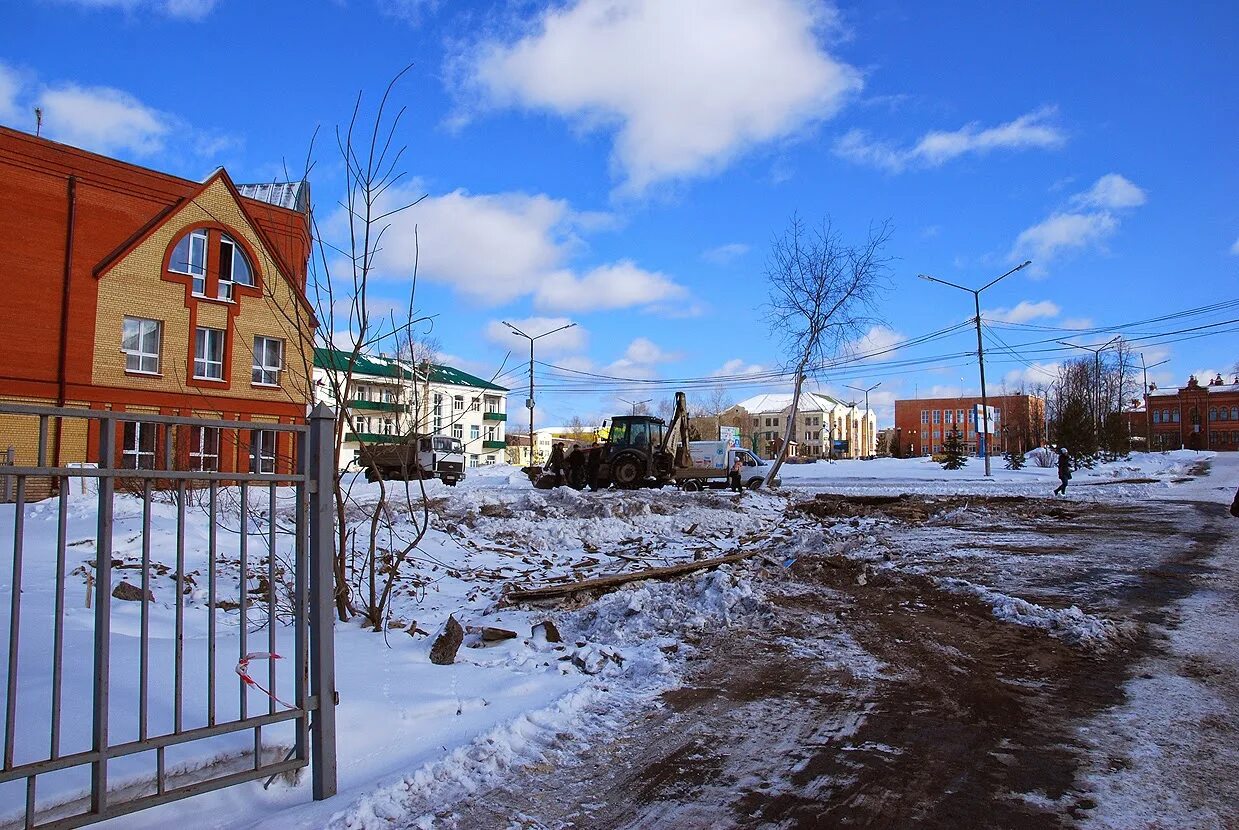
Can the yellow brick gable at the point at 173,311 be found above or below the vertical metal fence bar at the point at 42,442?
above

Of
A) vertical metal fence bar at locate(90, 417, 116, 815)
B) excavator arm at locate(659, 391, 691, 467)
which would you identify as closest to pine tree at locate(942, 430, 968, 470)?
excavator arm at locate(659, 391, 691, 467)

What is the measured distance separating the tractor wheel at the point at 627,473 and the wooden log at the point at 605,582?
1326cm

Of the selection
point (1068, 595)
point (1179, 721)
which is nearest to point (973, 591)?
point (1068, 595)

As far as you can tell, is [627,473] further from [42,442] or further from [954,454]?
[954,454]

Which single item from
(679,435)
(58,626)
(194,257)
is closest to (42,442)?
(58,626)

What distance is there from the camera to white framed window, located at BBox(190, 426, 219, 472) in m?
3.66

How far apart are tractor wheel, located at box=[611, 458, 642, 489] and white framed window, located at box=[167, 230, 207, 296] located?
652 inches

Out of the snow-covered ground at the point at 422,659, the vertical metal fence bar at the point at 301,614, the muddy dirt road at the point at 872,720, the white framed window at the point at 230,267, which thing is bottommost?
the muddy dirt road at the point at 872,720

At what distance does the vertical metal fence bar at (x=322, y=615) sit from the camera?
343cm

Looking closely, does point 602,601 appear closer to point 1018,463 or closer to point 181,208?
point 181,208

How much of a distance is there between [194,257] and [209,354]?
3.60m

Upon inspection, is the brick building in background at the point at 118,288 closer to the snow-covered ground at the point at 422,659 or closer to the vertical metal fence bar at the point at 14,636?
the snow-covered ground at the point at 422,659

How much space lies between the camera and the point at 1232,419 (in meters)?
97.6

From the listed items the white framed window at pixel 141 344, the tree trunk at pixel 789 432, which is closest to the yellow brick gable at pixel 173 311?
the white framed window at pixel 141 344
